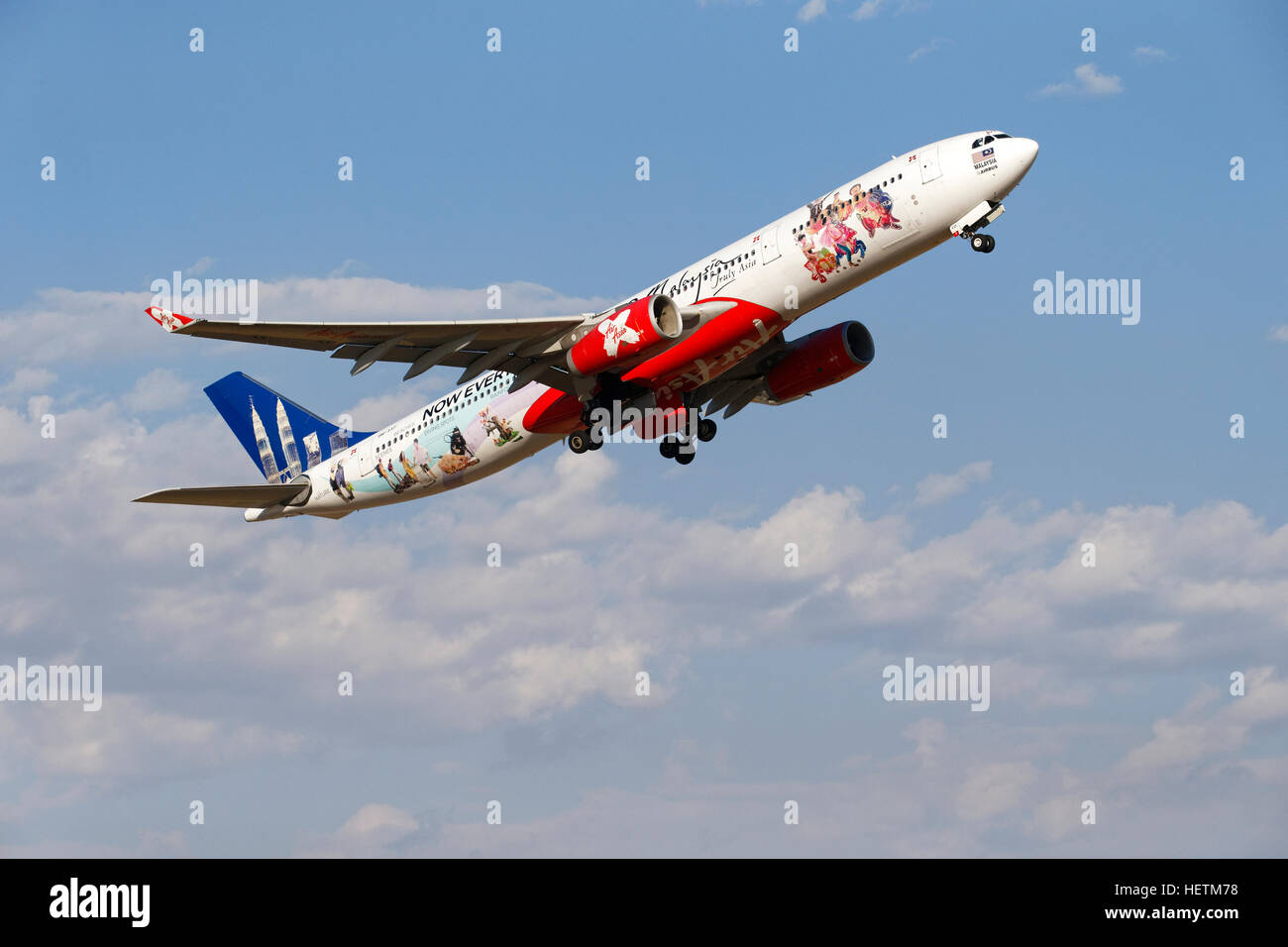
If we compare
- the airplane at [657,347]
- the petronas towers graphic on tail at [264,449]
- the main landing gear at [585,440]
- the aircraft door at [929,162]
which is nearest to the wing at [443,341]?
the airplane at [657,347]

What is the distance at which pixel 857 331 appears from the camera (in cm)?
4353

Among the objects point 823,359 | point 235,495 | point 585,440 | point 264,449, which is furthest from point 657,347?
point 264,449

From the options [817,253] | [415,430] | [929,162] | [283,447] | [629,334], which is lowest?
[415,430]

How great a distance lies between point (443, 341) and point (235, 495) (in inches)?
475

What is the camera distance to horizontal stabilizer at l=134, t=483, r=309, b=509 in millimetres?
44656

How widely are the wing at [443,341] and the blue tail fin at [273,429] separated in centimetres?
1063

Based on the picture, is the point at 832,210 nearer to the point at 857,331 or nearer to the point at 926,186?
the point at 926,186

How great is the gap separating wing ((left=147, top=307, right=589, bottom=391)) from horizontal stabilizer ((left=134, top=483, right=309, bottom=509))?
27.0ft

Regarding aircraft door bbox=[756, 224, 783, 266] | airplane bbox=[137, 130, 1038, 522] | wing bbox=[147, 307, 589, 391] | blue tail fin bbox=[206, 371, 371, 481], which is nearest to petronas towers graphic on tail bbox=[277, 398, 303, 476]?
blue tail fin bbox=[206, 371, 371, 481]

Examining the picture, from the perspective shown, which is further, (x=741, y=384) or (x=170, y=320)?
(x=741, y=384)

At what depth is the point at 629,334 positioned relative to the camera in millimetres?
38656

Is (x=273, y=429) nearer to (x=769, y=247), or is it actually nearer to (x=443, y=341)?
(x=443, y=341)

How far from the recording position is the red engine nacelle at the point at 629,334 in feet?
126

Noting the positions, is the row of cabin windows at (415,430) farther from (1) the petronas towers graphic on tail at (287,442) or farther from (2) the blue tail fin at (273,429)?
(1) the petronas towers graphic on tail at (287,442)
